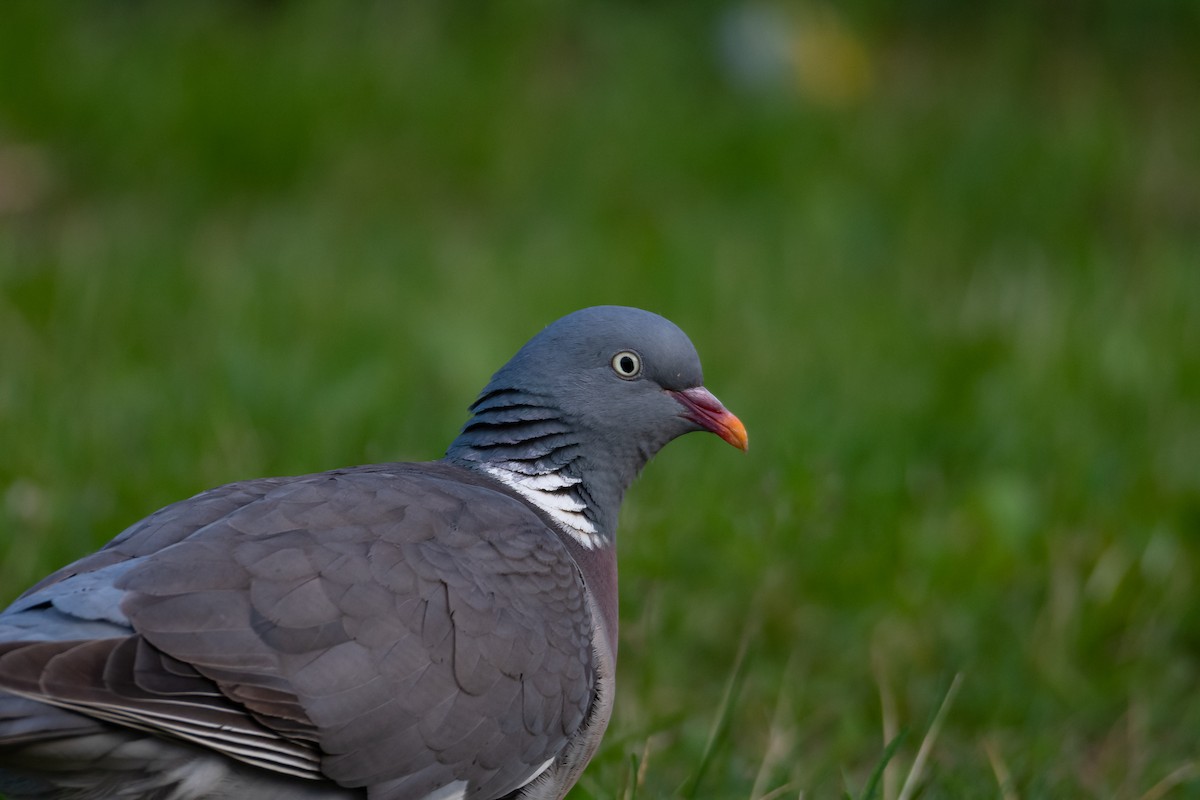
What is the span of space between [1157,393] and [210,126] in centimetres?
415

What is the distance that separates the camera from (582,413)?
3186 mm

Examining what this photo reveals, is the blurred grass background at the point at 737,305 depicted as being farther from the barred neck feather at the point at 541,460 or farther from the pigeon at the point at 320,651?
the barred neck feather at the point at 541,460

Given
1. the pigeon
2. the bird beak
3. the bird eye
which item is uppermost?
the bird eye

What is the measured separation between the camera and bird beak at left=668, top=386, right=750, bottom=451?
3.31 meters

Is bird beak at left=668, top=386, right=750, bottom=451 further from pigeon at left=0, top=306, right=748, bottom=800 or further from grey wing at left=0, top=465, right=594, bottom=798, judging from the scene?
grey wing at left=0, top=465, right=594, bottom=798

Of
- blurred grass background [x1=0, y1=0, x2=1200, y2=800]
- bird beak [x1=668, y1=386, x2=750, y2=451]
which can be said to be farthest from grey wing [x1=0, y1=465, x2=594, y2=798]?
A: bird beak [x1=668, y1=386, x2=750, y2=451]

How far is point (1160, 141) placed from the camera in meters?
7.64

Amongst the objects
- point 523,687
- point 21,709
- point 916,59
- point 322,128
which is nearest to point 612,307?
point 523,687

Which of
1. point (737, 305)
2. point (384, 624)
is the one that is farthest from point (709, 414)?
point (737, 305)

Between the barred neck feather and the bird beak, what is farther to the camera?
the bird beak

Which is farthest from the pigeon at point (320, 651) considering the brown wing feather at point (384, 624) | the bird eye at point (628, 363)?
the bird eye at point (628, 363)

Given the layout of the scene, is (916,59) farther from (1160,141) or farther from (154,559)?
(154,559)

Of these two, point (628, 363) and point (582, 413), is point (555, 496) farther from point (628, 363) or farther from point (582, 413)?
point (628, 363)

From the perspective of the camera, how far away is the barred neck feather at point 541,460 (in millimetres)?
3170
